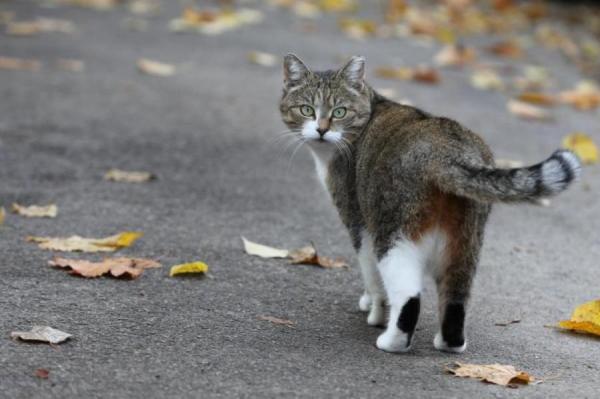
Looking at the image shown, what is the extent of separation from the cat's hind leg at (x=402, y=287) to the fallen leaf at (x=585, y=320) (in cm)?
84

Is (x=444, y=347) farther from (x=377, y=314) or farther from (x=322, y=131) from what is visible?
(x=322, y=131)

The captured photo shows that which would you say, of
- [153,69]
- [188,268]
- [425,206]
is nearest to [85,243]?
[188,268]

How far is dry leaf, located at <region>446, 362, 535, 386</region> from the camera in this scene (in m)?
3.88

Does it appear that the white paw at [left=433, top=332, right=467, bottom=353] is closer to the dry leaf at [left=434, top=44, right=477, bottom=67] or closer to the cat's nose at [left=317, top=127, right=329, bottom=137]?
the cat's nose at [left=317, top=127, right=329, bottom=137]

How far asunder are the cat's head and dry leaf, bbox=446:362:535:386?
1334 millimetres

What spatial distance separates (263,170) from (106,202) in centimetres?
137

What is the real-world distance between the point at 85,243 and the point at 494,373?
2.34 metres

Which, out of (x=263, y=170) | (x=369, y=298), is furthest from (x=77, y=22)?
(x=369, y=298)

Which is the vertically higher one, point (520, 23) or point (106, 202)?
point (520, 23)

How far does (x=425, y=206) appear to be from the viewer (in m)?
4.08

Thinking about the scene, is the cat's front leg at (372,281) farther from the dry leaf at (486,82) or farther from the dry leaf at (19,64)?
the dry leaf at (486,82)

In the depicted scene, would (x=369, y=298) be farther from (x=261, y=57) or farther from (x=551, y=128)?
(x=261, y=57)

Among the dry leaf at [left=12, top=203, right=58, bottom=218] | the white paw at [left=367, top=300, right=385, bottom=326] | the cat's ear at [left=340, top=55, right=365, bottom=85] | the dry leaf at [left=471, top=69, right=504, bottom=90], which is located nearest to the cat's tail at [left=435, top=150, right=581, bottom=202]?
the white paw at [left=367, top=300, right=385, bottom=326]

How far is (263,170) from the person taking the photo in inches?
282
